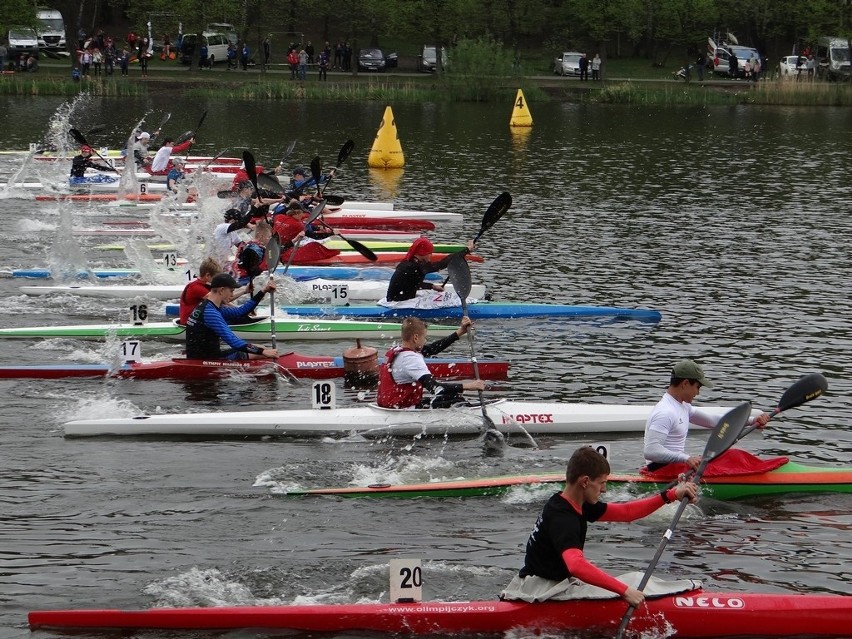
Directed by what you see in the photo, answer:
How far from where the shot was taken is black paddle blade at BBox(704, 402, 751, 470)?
970 cm

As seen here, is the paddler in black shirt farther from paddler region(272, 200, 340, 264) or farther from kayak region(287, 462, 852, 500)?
kayak region(287, 462, 852, 500)

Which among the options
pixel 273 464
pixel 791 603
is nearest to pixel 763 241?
pixel 273 464

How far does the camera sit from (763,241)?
26.8 metres

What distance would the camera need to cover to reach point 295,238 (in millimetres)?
21969

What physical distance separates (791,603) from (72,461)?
773 cm

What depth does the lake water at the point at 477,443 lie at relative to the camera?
35.2ft

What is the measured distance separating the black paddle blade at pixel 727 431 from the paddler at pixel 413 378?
3935mm

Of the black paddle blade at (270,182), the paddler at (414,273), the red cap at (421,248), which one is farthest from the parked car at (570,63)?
the red cap at (421,248)

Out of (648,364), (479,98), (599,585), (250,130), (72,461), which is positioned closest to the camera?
(599,585)

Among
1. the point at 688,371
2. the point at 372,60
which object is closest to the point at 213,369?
the point at 688,371

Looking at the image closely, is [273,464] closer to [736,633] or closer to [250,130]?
[736,633]

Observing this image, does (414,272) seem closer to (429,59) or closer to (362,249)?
(362,249)

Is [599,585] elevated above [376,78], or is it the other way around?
[376,78]

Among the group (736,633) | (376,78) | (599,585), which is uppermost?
(376,78)
